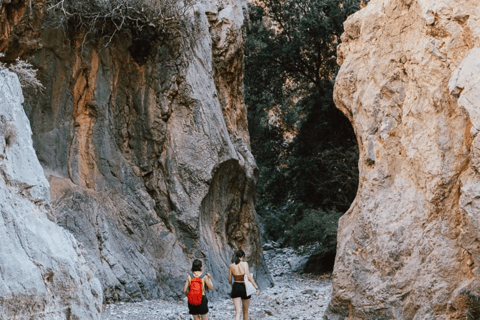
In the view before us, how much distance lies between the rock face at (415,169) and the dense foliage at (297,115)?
992cm

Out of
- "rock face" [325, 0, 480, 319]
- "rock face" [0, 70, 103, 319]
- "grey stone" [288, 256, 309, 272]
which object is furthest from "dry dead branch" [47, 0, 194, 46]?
"grey stone" [288, 256, 309, 272]

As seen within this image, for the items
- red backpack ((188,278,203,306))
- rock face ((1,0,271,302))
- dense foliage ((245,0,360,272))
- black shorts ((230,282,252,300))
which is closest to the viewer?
red backpack ((188,278,203,306))

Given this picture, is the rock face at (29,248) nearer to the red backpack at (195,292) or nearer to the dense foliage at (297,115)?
the red backpack at (195,292)

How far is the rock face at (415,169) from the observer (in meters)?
7.93

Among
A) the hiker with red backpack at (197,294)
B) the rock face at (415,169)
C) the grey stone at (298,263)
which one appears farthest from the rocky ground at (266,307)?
the hiker with red backpack at (197,294)

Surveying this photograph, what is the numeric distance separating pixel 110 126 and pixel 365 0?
11.6m

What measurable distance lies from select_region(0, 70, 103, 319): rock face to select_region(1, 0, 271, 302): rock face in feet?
19.3

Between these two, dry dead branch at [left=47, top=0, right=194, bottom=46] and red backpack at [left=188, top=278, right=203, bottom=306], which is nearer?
red backpack at [left=188, top=278, right=203, bottom=306]

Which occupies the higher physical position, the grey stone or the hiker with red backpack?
the hiker with red backpack

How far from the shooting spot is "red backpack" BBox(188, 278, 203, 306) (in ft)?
25.6

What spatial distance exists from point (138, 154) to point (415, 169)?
7096 millimetres

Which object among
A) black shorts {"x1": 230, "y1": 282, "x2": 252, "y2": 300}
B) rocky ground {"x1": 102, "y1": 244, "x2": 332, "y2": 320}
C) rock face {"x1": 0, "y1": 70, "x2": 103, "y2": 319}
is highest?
rock face {"x1": 0, "y1": 70, "x2": 103, "y2": 319}

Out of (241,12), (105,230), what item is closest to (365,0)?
(241,12)

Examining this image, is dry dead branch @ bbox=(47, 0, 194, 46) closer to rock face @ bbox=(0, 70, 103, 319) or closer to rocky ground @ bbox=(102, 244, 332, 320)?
rocky ground @ bbox=(102, 244, 332, 320)
